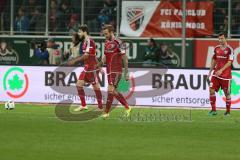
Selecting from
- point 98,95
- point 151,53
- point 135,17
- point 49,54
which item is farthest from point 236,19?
point 98,95

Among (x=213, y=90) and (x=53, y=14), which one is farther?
(x=53, y=14)

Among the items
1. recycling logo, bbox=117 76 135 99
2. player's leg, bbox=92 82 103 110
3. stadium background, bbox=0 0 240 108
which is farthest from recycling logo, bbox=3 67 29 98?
player's leg, bbox=92 82 103 110

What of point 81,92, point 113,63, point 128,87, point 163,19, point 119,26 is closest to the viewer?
point 113,63

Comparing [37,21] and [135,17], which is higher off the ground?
[135,17]

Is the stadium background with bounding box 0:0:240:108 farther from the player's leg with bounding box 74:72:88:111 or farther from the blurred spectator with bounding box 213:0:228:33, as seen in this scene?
the player's leg with bounding box 74:72:88:111

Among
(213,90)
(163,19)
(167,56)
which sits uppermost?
(163,19)

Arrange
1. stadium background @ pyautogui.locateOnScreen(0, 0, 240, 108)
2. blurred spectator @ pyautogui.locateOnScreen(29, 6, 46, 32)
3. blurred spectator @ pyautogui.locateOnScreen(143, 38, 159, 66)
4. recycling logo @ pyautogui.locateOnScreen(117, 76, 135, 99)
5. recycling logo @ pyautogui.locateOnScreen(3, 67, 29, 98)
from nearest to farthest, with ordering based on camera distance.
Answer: recycling logo @ pyautogui.locateOnScreen(117, 76, 135, 99)
recycling logo @ pyautogui.locateOnScreen(3, 67, 29, 98)
blurred spectator @ pyautogui.locateOnScreen(143, 38, 159, 66)
stadium background @ pyautogui.locateOnScreen(0, 0, 240, 108)
blurred spectator @ pyautogui.locateOnScreen(29, 6, 46, 32)

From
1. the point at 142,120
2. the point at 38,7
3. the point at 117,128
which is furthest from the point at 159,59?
the point at 117,128

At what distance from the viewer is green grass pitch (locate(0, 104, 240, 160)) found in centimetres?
1286

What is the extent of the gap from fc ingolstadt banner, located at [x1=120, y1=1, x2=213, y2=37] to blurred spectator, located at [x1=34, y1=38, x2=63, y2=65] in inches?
99.5

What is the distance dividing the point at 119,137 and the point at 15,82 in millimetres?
10305

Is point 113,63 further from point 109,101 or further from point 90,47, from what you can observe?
point 90,47

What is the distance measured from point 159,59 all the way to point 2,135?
12966 mm

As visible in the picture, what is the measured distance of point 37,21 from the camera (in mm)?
29938
